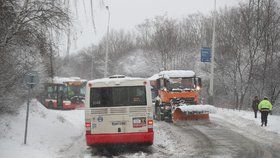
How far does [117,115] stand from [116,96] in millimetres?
677

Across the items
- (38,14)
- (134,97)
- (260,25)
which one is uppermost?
(260,25)

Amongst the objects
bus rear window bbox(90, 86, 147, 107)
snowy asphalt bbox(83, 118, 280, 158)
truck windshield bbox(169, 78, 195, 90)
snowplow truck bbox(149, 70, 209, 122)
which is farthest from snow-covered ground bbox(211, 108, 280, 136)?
bus rear window bbox(90, 86, 147, 107)

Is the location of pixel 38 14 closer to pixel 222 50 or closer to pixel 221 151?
pixel 221 151

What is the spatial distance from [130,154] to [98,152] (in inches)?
51.2

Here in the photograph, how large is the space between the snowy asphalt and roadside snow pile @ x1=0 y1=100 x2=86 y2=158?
4.73ft

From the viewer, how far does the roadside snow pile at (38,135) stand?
14302 millimetres

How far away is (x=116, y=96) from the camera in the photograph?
15172 mm

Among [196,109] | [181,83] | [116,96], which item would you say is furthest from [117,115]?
[181,83]

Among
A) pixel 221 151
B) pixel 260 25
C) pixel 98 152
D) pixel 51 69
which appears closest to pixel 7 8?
pixel 51 69

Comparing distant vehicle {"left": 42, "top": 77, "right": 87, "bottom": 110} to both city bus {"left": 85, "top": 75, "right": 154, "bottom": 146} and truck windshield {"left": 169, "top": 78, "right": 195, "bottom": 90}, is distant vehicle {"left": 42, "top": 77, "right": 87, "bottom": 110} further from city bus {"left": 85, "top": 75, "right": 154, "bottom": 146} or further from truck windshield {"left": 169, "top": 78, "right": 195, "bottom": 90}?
city bus {"left": 85, "top": 75, "right": 154, "bottom": 146}

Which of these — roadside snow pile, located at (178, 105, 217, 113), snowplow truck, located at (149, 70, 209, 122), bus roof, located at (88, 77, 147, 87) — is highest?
bus roof, located at (88, 77, 147, 87)

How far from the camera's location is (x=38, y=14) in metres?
12.5

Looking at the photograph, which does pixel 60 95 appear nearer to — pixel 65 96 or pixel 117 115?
pixel 65 96

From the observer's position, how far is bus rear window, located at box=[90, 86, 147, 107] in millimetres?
15094
